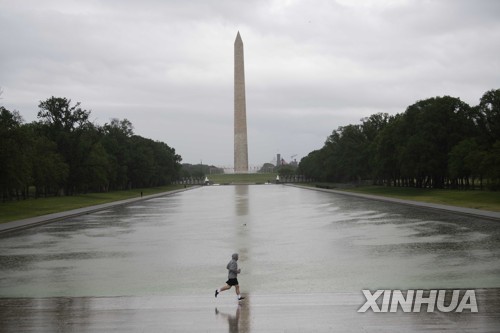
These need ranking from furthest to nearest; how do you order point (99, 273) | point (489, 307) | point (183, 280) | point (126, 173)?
1. point (126, 173)
2. point (99, 273)
3. point (183, 280)
4. point (489, 307)

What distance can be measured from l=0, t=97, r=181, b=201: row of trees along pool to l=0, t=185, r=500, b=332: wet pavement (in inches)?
765

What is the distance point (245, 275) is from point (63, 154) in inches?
2294

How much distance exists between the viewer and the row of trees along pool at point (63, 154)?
41.4m

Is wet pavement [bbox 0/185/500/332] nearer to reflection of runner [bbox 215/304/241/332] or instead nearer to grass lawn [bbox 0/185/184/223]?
reflection of runner [bbox 215/304/241/332]

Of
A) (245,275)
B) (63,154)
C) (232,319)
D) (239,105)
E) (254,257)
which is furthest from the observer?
(239,105)

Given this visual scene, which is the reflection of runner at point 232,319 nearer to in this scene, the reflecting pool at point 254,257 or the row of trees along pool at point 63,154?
the reflecting pool at point 254,257

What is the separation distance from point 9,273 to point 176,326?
736 centimetres

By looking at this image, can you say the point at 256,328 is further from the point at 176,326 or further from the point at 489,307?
the point at 489,307

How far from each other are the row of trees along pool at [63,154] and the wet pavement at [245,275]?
19.4m

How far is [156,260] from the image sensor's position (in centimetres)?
1555

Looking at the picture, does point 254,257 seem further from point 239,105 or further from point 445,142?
point 239,105

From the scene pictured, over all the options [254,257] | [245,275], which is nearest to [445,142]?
[254,257]

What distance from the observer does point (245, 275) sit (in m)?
13.1

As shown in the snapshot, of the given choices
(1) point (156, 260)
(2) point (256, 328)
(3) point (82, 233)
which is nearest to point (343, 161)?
(3) point (82, 233)
